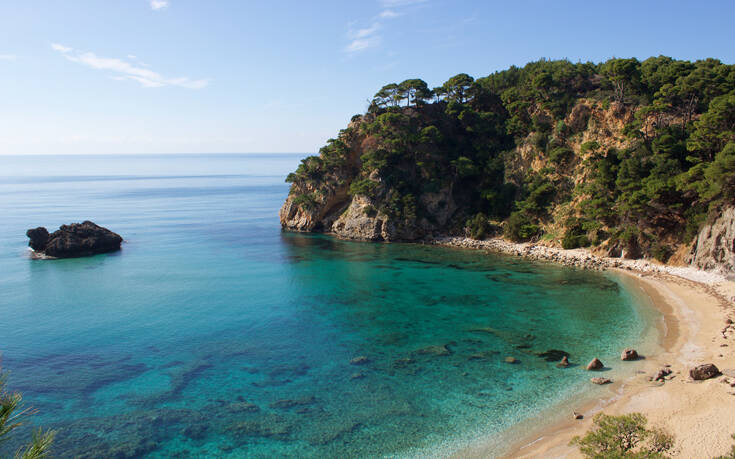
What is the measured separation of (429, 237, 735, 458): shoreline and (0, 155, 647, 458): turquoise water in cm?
143

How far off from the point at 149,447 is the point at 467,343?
18.3 metres

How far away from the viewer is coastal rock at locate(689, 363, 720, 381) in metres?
20.3

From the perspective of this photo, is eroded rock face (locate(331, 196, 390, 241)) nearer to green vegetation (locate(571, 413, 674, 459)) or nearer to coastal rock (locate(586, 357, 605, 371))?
coastal rock (locate(586, 357, 605, 371))

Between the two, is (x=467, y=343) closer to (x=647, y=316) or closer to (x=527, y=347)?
(x=527, y=347)

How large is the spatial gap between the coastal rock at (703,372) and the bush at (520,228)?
35.5 m

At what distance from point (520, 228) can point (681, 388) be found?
37.3 metres

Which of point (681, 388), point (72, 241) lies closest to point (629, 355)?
point (681, 388)

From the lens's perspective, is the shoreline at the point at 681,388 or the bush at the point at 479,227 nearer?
the shoreline at the point at 681,388

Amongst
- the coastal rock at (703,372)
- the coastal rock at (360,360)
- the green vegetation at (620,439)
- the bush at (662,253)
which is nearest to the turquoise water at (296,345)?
the coastal rock at (360,360)

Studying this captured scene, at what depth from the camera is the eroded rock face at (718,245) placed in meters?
35.1

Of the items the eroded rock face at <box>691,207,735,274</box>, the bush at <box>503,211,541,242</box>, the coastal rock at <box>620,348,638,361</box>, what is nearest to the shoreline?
the coastal rock at <box>620,348,638,361</box>

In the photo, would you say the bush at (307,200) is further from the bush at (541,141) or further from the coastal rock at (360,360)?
the coastal rock at (360,360)

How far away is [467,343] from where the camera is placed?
27078mm

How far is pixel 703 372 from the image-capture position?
20.4m
